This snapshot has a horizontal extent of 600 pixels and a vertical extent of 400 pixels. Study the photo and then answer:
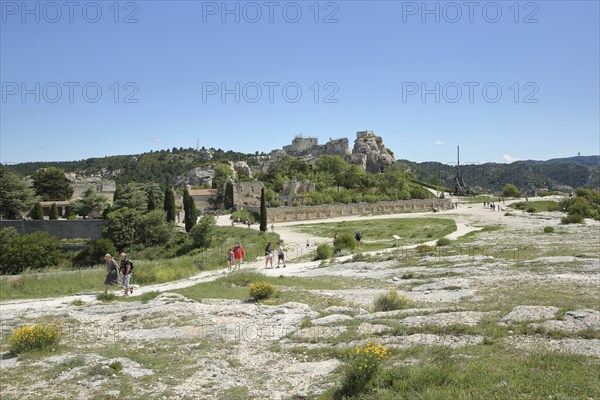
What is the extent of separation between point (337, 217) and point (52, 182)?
2279 inches

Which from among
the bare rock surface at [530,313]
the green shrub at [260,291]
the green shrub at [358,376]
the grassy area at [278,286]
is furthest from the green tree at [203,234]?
the green shrub at [358,376]

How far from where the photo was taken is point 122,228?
4956cm

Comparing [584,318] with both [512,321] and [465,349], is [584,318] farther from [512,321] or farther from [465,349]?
[465,349]

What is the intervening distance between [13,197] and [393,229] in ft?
182

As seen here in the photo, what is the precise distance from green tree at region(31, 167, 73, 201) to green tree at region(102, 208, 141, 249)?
44.1 metres

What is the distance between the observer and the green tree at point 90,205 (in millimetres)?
72375

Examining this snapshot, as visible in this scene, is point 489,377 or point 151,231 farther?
point 151,231

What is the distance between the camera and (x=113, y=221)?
50.3 meters

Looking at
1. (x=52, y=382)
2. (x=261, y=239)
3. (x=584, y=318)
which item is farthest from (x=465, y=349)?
(x=261, y=239)

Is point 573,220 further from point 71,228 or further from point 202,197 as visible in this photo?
point 202,197

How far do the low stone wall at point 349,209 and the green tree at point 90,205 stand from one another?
24.3 metres

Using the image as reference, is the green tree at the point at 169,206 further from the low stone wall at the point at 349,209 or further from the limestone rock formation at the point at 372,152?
the limestone rock formation at the point at 372,152

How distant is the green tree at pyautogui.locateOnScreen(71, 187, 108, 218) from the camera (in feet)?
237

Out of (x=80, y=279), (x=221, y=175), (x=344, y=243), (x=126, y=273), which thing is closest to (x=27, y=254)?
(x=80, y=279)
